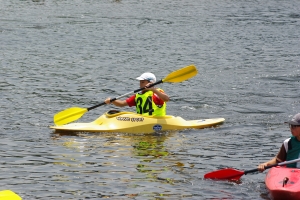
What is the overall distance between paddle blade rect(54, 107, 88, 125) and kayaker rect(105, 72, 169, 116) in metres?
0.84

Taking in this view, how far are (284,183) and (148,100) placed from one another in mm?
4749

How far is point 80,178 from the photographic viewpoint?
1021cm

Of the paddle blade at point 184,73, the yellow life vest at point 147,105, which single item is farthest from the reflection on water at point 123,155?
the paddle blade at point 184,73

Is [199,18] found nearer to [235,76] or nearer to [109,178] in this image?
[235,76]

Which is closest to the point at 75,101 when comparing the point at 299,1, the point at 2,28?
the point at 2,28

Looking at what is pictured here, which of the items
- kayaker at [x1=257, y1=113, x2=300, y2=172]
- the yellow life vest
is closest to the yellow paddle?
the yellow life vest

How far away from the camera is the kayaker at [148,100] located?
13055 millimetres

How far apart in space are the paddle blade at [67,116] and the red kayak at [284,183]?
539 centimetres

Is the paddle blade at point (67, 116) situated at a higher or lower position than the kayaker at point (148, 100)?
lower

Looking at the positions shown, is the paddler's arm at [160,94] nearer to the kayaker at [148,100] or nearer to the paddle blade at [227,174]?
the kayaker at [148,100]

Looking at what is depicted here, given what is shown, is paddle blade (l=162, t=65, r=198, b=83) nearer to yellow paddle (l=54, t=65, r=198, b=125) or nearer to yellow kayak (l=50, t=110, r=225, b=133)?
yellow paddle (l=54, t=65, r=198, b=125)

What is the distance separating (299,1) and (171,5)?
753cm

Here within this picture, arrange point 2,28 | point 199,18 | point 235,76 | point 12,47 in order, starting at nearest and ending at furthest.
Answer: point 235,76
point 12,47
point 2,28
point 199,18

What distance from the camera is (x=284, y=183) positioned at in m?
8.84
